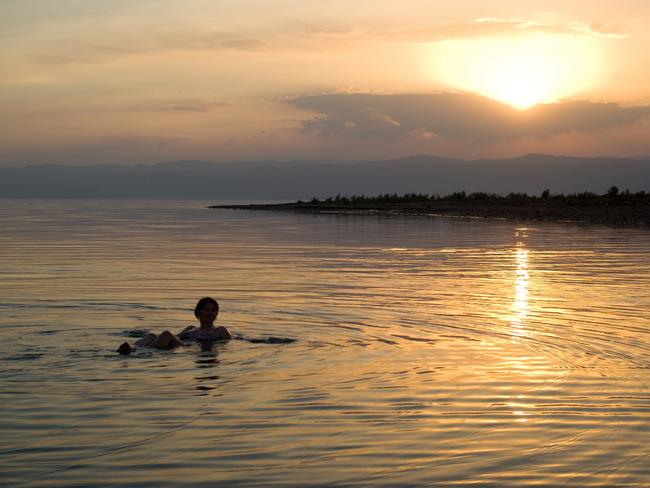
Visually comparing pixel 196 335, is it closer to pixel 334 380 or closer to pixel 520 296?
pixel 334 380

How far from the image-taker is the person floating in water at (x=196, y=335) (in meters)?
13.1

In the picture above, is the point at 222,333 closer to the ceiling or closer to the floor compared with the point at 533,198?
closer to the floor

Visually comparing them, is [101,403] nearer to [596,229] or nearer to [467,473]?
[467,473]

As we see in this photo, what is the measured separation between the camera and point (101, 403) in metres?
9.58

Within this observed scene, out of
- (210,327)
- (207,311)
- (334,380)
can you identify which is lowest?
(334,380)

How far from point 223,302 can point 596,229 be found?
31.5 metres

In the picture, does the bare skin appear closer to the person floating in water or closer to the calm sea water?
the person floating in water

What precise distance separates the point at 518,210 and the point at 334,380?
5543cm

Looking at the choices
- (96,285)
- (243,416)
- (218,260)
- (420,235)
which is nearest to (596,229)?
(420,235)

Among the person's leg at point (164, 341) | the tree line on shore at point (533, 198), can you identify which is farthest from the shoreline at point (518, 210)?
the person's leg at point (164, 341)

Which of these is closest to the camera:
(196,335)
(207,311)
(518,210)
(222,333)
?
(196,335)

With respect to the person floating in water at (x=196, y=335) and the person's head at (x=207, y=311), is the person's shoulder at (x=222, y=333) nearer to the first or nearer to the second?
the person floating in water at (x=196, y=335)

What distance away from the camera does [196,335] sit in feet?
45.2

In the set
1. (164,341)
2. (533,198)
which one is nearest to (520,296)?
(164,341)
